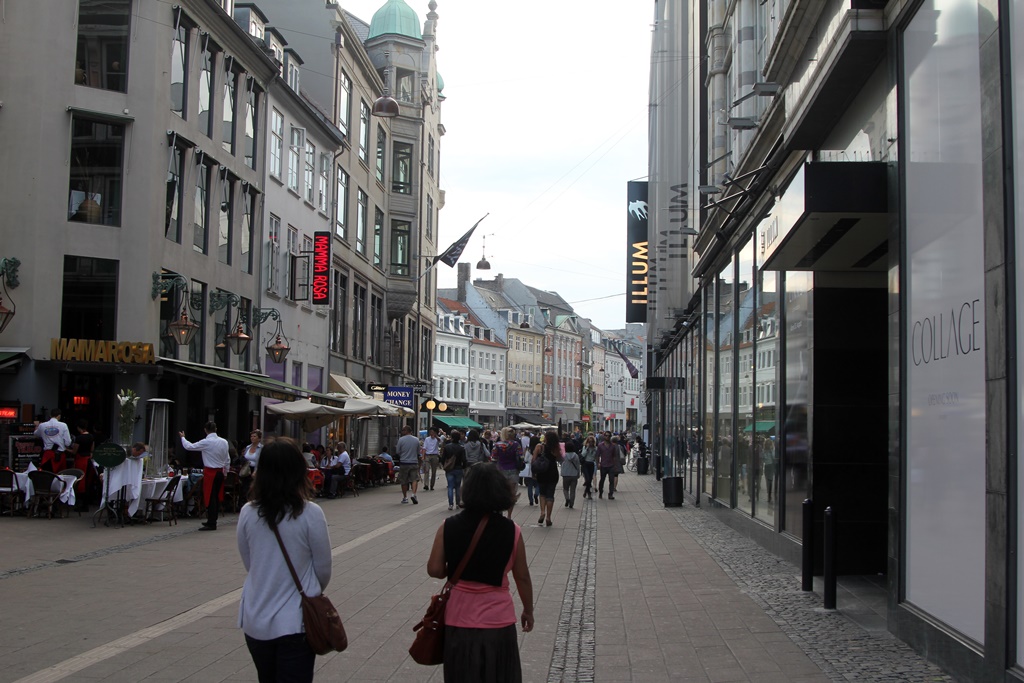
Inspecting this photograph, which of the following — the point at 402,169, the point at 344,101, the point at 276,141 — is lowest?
the point at 276,141

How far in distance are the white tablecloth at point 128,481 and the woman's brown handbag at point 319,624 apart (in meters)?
14.2

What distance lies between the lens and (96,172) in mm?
23875

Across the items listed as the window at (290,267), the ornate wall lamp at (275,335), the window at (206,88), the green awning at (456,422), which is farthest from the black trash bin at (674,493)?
the green awning at (456,422)

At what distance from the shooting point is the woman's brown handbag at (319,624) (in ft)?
15.6

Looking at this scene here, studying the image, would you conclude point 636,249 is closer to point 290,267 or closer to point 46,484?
point 290,267

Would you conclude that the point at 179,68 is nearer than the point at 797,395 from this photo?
No

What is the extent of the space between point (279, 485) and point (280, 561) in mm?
331

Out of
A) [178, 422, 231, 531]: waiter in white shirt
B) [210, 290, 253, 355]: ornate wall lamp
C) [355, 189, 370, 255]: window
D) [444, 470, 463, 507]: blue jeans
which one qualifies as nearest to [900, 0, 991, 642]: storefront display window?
[178, 422, 231, 531]: waiter in white shirt

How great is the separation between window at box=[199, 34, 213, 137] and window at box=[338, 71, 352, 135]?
539 inches

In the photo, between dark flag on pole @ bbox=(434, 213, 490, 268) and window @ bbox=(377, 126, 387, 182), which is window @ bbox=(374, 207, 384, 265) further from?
dark flag on pole @ bbox=(434, 213, 490, 268)

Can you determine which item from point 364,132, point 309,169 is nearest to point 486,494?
point 309,169

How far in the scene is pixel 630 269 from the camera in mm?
39688

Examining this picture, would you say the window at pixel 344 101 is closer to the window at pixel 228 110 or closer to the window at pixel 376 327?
the window at pixel 376 327

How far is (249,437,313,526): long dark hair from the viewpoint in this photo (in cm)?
493
